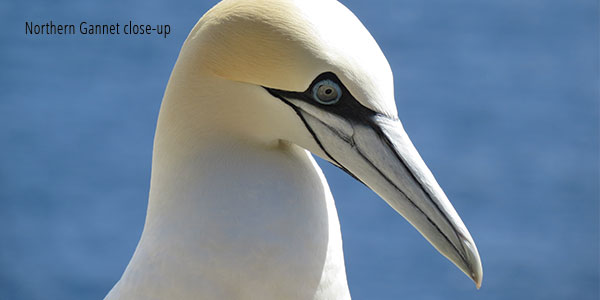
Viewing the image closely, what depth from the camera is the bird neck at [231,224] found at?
6.88 ft

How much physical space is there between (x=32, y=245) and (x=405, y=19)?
332 cm

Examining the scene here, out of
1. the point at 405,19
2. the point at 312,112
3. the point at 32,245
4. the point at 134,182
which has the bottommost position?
the point at 32,245

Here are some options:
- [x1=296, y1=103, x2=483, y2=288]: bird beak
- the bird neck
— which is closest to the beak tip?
[x1=296, y1=103, x2=483, y2=288]: bird beak

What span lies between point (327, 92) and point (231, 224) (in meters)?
0.35

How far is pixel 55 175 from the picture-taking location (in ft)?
21.2

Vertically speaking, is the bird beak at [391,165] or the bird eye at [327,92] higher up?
the bird eye at [327,92]

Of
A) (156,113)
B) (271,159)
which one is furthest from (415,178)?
(156,113)

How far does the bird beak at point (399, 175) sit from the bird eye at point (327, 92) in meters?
0.03

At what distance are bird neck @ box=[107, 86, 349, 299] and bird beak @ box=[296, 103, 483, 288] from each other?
16 centimetres

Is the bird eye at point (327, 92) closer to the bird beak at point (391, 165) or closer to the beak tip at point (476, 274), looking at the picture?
the bird beak at point (391, 165)

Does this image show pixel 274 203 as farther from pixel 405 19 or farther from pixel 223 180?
pixel 405 19

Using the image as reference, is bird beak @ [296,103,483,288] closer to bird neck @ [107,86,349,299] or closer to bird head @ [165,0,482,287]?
bird head @ [165,0,482,287]

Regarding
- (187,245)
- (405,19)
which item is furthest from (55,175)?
(187,245)

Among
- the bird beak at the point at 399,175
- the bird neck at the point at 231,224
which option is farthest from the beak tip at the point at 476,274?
the bird neck at the point at 231,224
